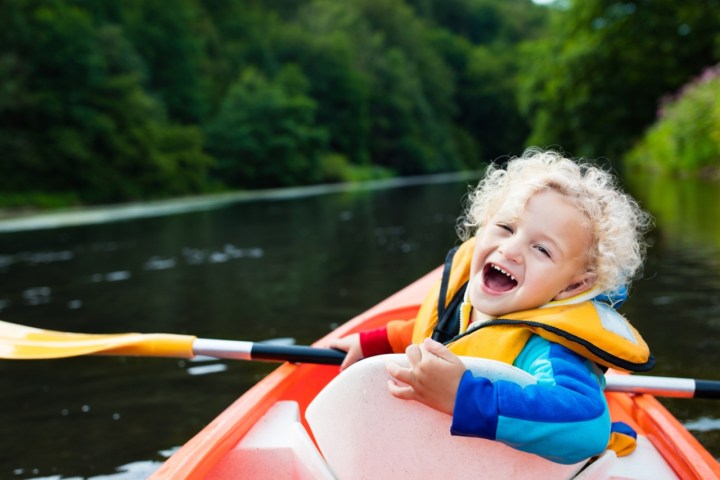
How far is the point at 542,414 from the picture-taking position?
4.18ft

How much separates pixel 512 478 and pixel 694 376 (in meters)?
2.32

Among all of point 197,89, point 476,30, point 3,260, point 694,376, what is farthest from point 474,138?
point 694,376

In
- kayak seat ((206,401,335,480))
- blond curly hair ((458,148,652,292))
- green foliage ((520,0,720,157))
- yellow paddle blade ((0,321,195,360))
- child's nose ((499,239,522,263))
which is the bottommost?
kayak seat ((206,401,335,480))

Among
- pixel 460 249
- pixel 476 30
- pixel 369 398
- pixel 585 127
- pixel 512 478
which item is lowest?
pixel 512 478

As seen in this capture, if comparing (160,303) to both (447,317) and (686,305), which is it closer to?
(686,305)

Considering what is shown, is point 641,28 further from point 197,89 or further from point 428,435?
point 428,435

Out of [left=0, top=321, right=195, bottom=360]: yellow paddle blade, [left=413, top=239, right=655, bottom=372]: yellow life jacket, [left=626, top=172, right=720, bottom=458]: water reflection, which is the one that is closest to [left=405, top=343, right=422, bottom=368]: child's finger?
[left=413, top=239, right=655, bottom=372]: yellow life jacket

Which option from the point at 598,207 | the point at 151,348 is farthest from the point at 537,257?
the point at 151,348

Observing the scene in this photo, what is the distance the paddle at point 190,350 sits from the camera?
87.2 inches

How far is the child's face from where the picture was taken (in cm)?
151

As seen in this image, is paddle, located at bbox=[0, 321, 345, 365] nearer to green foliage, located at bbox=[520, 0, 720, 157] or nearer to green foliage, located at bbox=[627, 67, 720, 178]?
green foliage, located at bbox=[627, 67, 720, 178]

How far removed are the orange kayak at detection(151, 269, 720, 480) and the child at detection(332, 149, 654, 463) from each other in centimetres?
16

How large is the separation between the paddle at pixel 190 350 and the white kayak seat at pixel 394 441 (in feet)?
2.89

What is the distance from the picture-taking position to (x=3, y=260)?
8.16 m
